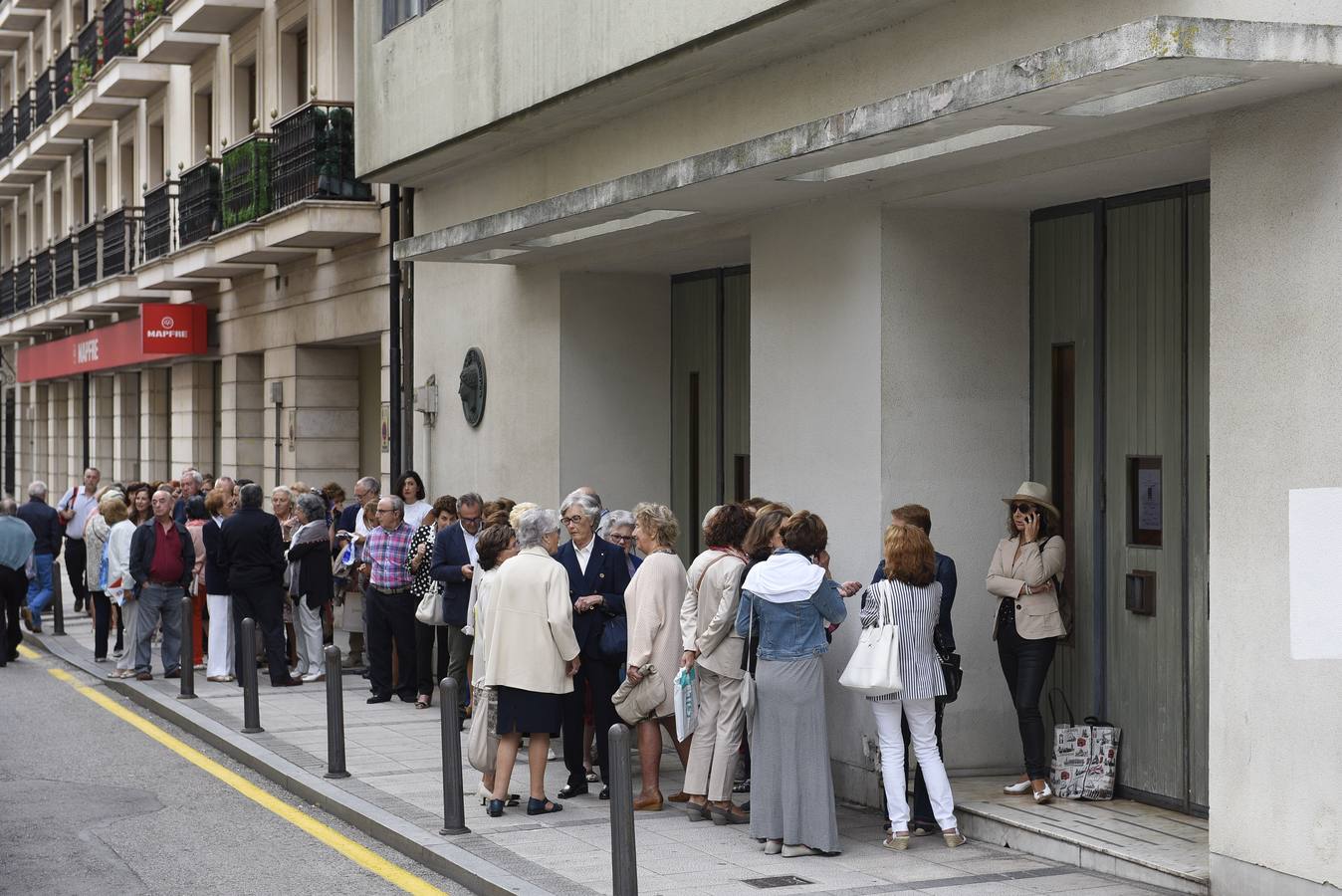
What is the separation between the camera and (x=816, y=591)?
8750mm

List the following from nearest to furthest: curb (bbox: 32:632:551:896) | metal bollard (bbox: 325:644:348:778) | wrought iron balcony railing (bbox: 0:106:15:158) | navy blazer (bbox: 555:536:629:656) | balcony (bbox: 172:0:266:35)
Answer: curb (bbox: 32:632:551:896) → navy blazer (bbox: 555:536:629:656) → metal bollard (bbox: 325:644:348:778) → balcony (bbox: 172:0:266:35) → wrought iron balcony railing (bbox: 0:106:15:158)

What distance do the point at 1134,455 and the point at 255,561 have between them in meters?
8.63

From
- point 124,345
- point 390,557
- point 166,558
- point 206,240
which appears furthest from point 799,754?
point 124,345

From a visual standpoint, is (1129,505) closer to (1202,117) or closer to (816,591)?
(816,591)

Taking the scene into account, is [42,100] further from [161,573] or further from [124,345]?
[161,573]

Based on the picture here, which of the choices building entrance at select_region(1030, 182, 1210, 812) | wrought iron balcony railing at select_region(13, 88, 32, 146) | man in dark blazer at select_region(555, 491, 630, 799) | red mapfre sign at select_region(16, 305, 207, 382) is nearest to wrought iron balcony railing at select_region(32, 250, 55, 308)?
red mapfre sign at select_region(16, 305, 207, 382)

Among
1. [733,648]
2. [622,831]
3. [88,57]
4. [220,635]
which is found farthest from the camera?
[88,57]

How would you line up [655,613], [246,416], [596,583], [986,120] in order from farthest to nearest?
[246,416] < [596,583] < [655,613] < [986,120]

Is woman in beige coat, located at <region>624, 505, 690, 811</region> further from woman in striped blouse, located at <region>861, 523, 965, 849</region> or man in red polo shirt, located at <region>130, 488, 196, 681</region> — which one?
man in red polo shirt, located at <region>130, 488, 196, 681</region>

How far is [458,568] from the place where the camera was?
42.7ft

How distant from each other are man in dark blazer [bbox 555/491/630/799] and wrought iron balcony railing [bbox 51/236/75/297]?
26.1 metres

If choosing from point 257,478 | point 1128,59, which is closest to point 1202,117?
point 1128,59

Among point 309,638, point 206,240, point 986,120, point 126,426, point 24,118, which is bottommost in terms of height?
point 309,638

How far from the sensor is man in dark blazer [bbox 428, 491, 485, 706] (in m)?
13.0
